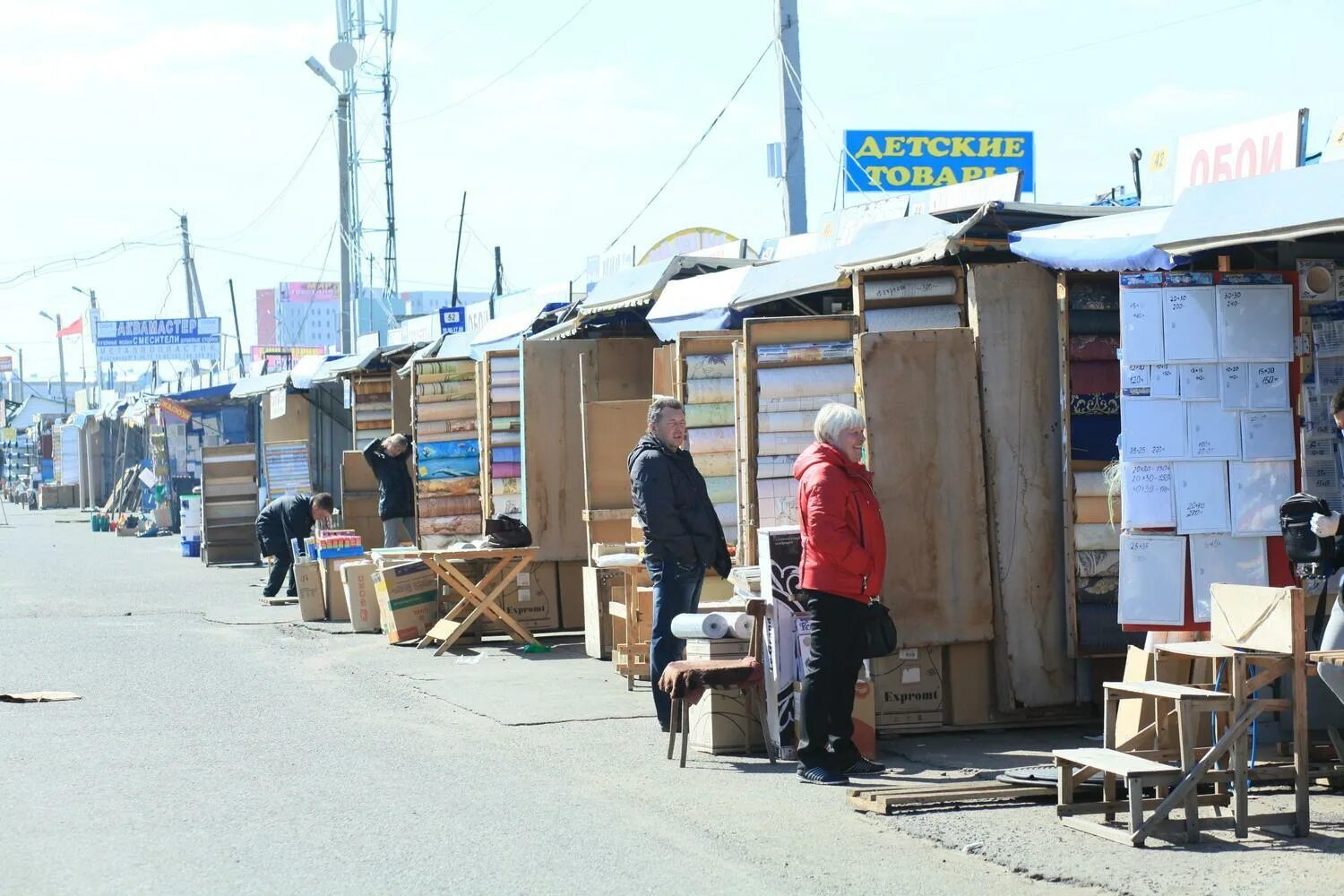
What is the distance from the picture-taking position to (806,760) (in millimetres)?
8242

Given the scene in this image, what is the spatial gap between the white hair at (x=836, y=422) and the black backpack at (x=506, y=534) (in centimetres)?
590

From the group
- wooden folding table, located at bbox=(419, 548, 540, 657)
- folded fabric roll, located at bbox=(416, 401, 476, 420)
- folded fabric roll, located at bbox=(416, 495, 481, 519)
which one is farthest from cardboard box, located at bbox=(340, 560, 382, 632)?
folded fabric roll, located at bbox=(416, 401, 476, 420)

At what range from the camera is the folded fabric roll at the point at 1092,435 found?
9281 millimetres

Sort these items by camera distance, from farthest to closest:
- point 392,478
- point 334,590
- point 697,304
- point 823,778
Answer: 1. point 392,478
2. point 334,590
3. point 697,304
4. point 823,778

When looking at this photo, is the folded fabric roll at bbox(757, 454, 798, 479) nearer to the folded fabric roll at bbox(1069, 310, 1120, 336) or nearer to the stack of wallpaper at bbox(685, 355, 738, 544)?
the stack of wallpaper at bbox(685, 355, 738, 544)

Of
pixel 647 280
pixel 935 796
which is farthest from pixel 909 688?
pixel 647 280

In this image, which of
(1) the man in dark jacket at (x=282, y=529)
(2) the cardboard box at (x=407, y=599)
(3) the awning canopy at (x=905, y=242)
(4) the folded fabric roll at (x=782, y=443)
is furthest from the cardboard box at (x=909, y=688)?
(1) the man in dark jacket at (x=282, y=529)

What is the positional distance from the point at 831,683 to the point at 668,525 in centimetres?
174

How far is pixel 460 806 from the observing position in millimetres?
7551

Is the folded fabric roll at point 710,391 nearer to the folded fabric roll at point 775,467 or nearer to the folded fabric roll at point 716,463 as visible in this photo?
the folded fabric roll at point 716,463

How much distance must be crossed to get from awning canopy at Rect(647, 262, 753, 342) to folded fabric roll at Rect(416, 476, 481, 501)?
5501mm

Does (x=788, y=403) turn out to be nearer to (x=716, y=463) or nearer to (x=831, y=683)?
(x=716, y=463)

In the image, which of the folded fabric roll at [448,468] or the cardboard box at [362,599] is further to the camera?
the folded fabric roll at [448,468]

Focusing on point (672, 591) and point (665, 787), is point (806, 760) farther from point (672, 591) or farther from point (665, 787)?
point (672, 591)
